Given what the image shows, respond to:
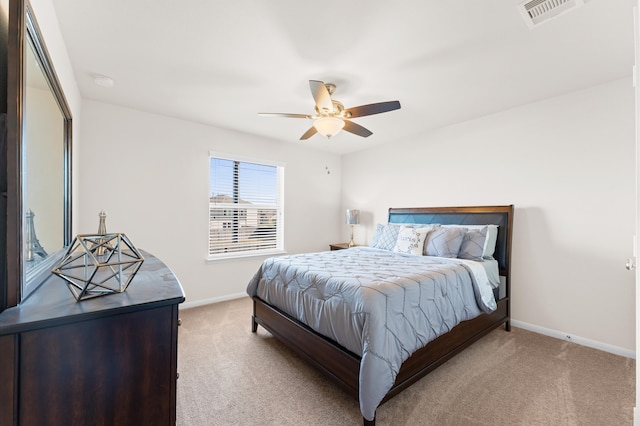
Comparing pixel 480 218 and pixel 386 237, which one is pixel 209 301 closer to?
pixel 386 237

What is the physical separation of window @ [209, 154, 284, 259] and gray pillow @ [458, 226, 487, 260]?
2712mm

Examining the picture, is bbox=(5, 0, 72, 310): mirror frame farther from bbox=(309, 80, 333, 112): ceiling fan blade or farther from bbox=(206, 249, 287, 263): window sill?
bbox=(206, 249, 287, 263): window sill

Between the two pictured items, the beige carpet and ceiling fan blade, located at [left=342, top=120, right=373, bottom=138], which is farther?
ceiling fan blade, located at [left=342, top=120, right=373, bottom=138]

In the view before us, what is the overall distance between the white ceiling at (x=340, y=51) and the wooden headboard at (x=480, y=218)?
119cm

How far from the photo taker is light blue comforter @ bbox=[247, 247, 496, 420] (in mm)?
1591

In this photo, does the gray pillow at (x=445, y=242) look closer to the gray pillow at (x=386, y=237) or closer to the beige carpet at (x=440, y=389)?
the gray pillow at (x=386, y=237)

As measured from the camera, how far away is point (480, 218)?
3266 mm

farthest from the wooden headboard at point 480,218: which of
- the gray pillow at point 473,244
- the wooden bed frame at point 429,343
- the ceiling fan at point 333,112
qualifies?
the ceiling fan at point 333,112

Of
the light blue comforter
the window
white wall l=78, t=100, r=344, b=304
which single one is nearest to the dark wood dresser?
the light blue comforter

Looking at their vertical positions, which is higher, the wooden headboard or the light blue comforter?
the wooden headboard

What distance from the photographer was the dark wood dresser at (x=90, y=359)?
0.68 m

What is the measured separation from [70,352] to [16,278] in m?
0.30

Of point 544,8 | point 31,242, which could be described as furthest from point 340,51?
point 31,242

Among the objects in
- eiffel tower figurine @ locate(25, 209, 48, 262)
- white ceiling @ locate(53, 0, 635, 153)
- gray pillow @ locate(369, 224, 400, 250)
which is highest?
white ceiling @ locate(53, 0, 635, 153)
